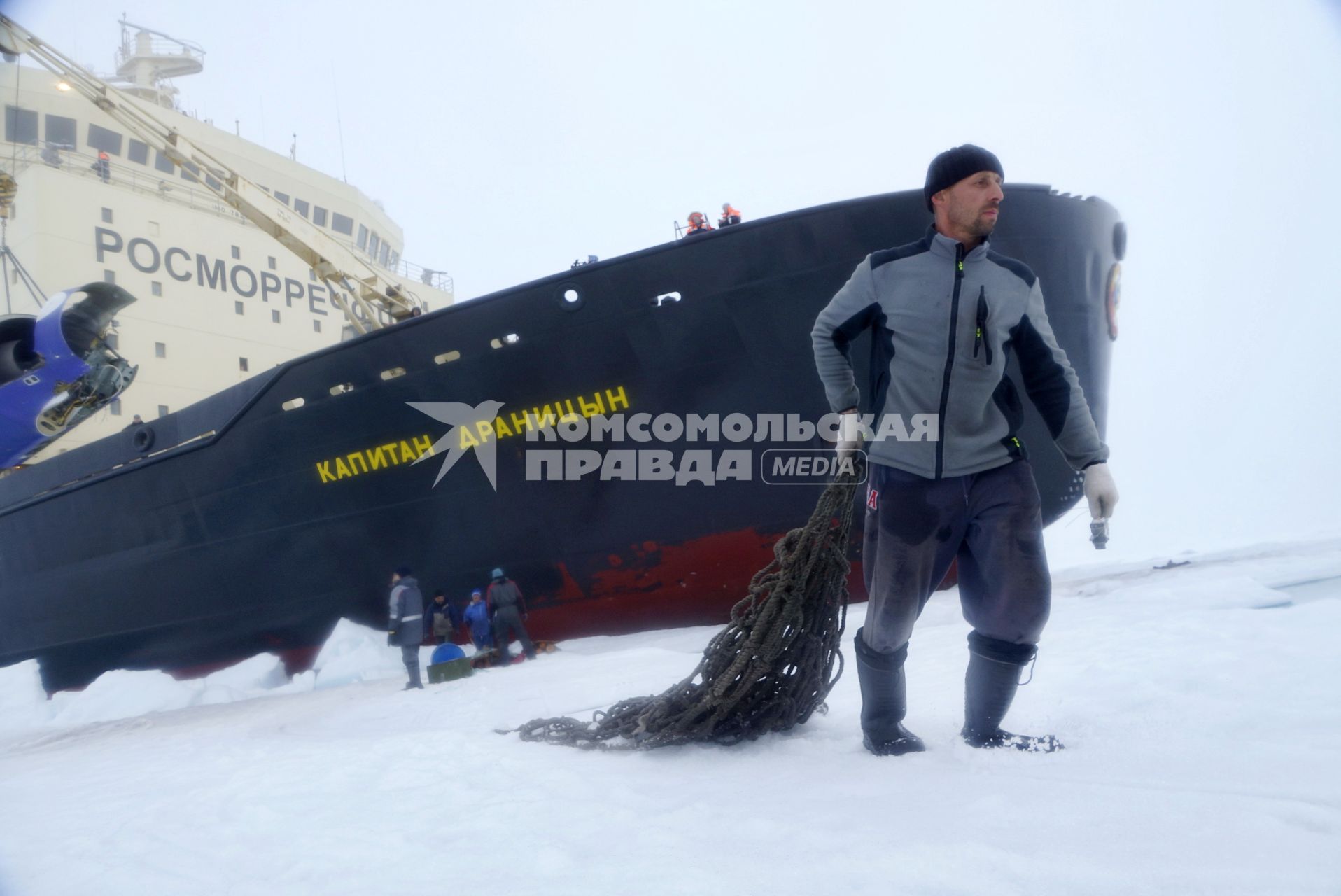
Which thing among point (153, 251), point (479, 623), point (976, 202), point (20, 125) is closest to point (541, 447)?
point (479, 623)

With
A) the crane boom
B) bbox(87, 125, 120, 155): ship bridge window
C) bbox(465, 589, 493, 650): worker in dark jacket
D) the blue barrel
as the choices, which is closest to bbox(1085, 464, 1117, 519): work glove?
the blue barrel

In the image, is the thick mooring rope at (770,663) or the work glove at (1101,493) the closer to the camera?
the work glove at (1101,493)

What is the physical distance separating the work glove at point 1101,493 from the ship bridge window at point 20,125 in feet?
43.7

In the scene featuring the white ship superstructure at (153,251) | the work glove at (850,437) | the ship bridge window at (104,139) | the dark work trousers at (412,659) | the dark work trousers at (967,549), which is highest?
the ship bridge window at (104,139)

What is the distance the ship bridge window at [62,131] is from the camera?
410 inches

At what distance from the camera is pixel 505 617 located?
17.7 feet

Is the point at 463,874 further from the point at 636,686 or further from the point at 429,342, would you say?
the point at 429,342

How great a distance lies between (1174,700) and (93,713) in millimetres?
7381

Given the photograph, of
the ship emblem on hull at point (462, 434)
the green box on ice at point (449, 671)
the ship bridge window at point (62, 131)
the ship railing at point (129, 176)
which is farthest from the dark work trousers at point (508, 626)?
the ship bridge window at point (62, 131)

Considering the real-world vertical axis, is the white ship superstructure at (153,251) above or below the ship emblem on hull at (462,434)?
above

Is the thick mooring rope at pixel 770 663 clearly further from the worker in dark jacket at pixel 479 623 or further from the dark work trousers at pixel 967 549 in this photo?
the worker in dark jacket at pixel 479 623

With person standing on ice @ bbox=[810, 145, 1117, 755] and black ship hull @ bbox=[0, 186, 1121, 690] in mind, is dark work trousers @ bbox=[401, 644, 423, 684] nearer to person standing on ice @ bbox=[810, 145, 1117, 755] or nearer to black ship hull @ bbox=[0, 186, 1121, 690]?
black ship hull @ bbox=[0, 186, 1121, 690]

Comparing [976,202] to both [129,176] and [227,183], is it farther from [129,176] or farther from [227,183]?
[129,176]

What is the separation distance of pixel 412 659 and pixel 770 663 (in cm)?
396
